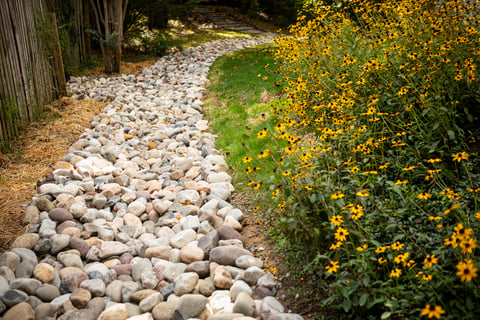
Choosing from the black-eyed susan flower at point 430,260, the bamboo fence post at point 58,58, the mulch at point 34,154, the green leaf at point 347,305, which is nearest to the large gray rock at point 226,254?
the green leaf at point 347,305

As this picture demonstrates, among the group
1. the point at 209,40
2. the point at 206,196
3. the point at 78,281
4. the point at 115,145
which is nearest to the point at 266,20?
the point at 209,40

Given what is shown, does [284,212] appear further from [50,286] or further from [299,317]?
[50,286]

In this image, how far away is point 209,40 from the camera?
11.8 m

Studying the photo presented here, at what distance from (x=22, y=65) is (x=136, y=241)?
316cm

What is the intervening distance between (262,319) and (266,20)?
16059 millimetres

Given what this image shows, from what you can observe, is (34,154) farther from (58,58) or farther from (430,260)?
(430,260)

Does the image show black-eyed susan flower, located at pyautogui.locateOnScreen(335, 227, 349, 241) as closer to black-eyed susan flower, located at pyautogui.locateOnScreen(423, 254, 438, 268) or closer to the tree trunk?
black-eyed susan flower, located at pyautogui.locateOnScreen(423, 254, 438, 268)

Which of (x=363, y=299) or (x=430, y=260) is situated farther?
(x=363, y=299)

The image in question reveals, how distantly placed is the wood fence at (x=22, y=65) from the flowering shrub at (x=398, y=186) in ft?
10.4

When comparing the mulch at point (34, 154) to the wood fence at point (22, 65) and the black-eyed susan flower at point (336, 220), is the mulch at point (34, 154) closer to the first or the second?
the wood fence at point (22, 65)

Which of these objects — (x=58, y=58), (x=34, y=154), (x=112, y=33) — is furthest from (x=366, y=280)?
(x=112, y=33)

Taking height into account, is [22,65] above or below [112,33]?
below

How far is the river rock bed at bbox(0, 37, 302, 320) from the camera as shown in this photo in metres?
2.33

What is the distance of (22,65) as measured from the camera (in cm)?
468
